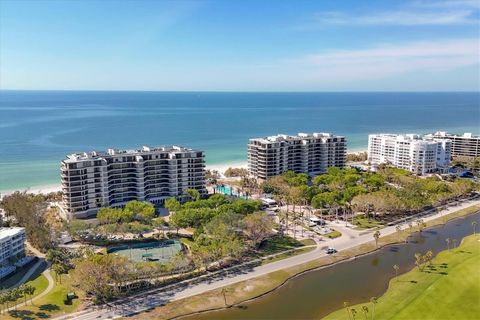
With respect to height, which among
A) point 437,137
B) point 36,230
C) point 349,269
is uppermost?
point 437,137

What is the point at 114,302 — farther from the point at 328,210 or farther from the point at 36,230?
the point at 328,210

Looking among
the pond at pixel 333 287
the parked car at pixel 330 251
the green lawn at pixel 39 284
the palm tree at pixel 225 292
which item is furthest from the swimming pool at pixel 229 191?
the green lawn at pixel 39 284

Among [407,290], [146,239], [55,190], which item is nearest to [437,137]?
[407,290]

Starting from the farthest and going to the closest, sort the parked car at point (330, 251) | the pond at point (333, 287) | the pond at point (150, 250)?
the parked car at point (330, 251), the pond at point (150, 250), the pond at point (333, 287)

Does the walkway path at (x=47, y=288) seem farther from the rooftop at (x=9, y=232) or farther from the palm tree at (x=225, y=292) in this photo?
the palm tree at (x=225, y=292)

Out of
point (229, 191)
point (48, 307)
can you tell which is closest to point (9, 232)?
point (48, 307)
